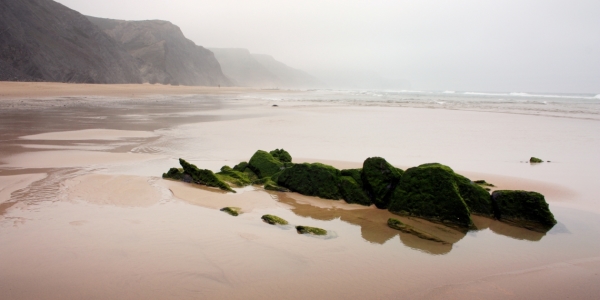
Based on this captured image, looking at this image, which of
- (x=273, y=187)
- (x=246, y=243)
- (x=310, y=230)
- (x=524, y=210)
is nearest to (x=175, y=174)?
(x=273, y=187)

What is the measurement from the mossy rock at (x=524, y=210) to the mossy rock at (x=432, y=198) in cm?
65

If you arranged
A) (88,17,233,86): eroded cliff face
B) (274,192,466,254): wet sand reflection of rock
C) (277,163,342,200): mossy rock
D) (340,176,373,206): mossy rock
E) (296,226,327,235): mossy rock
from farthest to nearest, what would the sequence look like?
(88,17,233,86): eroded cliff face → (277,163,342,200): mossy rock → (340,176,373,206): mossy rock → (296,226,327,235): mossy rock → (274,192,466,254): wet sand reflection of rock

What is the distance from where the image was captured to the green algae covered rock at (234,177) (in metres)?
6.49

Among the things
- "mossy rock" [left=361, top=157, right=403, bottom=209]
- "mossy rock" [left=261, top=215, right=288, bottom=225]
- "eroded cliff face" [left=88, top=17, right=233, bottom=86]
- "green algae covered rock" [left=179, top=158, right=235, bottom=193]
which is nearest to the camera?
"mossy rock" [left=261, top=215, right=288, bottom=225]

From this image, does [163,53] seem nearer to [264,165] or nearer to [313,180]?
[264,165]

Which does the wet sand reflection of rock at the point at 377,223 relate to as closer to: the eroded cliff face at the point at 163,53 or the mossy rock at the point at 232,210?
the mossy rock at the point at 232,210

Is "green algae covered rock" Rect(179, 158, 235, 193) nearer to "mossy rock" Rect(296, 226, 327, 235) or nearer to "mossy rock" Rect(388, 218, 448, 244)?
"mossy rock" Rect(296, 226, 327, 235)

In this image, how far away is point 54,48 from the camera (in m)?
57.1

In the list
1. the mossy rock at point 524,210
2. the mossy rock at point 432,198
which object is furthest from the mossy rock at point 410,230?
the mossy rock at point 524,210

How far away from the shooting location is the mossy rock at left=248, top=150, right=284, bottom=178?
6.93m

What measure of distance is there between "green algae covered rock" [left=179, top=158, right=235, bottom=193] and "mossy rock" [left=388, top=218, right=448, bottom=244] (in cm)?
268

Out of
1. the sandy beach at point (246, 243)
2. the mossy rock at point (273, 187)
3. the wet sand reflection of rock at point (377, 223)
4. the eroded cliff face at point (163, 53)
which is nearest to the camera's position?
the sandy beach at point (246, 243)

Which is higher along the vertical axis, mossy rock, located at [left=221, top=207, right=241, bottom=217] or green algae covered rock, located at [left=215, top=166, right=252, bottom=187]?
green algae covered rock, located at [left=215, top=166, right=252, bottom=187]

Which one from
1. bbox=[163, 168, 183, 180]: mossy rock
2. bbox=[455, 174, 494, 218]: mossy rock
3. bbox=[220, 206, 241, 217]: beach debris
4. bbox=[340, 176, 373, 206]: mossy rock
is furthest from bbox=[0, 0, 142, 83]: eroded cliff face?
bbox=[455, 174, 494, 218]: mossy rock
